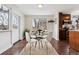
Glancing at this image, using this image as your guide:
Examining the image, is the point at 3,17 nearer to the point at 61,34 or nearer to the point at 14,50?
the point at 14,50

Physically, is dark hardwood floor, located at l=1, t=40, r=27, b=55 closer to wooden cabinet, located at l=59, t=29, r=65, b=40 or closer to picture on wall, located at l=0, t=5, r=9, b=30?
picture on wall, located at l=0, t=5, r=9, b=30

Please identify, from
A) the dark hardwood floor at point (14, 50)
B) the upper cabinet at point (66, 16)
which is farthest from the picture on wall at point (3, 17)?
the upper cabinet at point (66, 16)

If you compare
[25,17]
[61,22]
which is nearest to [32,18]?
[25,17]

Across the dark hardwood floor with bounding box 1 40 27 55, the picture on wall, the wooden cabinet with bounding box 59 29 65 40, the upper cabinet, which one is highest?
the upper cabinet

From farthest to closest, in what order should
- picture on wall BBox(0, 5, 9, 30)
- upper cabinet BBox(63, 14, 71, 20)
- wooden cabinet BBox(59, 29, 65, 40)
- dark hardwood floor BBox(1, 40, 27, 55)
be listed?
upper cabinet BBox(63, 14, 71, 20), wooden cabinet BBox(59, 29, 65, 40), picture on wall BBox(0, 5, 9, 30), dark hardwood floor BBox(1, 40, 27, 55)

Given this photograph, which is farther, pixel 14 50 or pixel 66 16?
pixel 66 16

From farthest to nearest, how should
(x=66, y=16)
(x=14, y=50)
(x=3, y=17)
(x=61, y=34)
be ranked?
(x=66, y=16) → (x=61, y=34) → (x=14, y=50) → (x=3, y=17)

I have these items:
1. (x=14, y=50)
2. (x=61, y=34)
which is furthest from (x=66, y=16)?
(x=14, y=50)

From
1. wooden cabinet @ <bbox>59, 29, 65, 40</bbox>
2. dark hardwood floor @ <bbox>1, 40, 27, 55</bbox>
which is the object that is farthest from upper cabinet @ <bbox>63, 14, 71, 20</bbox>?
dark hardwood floor @ <bbox>1, 40, 27, 55</bbox>

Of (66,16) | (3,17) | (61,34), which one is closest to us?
(3,17)
